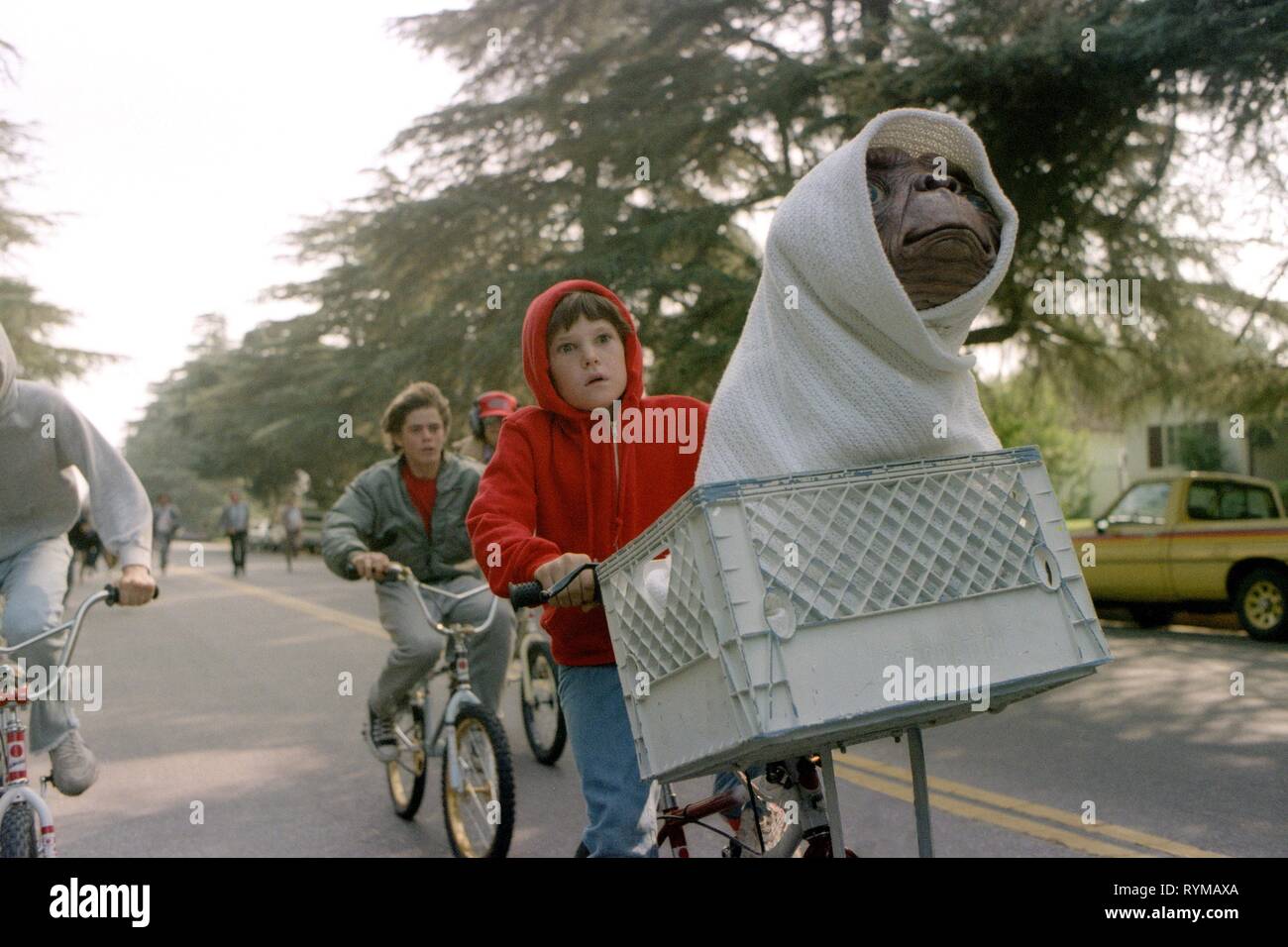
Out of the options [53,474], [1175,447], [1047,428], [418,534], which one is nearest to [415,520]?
[418,534]

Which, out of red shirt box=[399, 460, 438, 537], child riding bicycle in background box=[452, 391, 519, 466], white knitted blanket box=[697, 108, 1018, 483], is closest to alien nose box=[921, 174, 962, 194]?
white knitted blanket box=[697, 108, 1018, 483]

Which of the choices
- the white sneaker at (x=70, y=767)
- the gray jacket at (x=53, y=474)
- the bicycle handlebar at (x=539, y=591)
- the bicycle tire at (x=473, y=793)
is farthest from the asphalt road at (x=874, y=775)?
the bicycle handlebar at (x=539, y=591)

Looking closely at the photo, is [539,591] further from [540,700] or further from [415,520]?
[540,700]

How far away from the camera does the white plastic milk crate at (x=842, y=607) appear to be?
1854 mm

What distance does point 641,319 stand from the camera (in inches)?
684

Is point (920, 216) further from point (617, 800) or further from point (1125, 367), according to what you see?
point (1125, 367)

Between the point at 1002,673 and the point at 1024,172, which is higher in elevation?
the point at 1024,172

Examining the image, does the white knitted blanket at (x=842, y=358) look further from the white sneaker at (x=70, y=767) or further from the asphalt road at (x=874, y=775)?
the asphalt road at (x=874, y=775)

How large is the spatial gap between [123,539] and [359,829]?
2.45 meters

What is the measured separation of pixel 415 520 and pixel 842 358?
4137mm

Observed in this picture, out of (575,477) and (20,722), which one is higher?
(575,477)

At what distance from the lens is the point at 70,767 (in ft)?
13.3

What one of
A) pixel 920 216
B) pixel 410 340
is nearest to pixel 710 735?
pixel 920 216

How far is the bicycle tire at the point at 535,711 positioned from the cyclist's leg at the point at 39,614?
3.25 m
